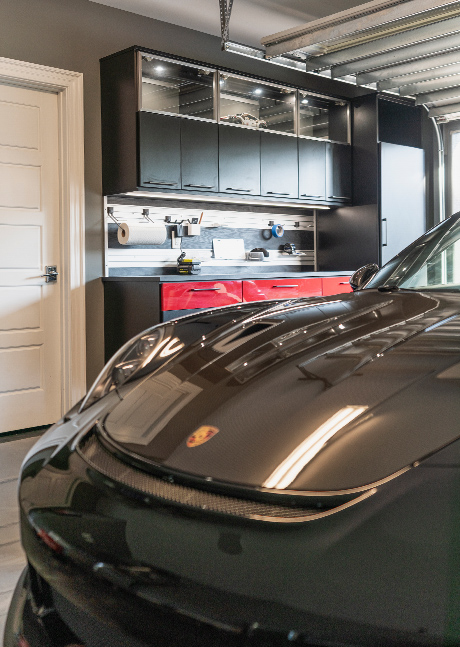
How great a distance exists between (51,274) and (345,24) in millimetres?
2604

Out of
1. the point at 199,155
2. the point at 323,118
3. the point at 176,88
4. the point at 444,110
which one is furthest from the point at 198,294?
the point at 444,110

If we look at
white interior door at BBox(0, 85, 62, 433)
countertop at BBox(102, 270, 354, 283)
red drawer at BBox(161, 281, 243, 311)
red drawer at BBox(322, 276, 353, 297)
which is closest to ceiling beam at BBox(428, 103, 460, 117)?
red drawer at BBox(322, 276, 353, 297)

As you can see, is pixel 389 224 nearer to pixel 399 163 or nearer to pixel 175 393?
pixel 399 163

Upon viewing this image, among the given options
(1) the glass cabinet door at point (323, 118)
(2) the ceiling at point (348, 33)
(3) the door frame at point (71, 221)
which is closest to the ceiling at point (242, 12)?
(2) the ceiling at point (348, 33)

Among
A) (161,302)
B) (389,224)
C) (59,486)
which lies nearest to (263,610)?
(59,486)

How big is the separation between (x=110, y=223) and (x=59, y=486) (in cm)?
368

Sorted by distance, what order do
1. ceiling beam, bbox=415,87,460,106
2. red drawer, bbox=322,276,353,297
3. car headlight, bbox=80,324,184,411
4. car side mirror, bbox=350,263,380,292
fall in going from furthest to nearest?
1. ceiling beam, bbox=415,87,460,106
2. red drawer, bbox=322,276,353,297
3. car side mirror, bbox=350,263,380,292
4. car headlight, bbox=80,324,184,411

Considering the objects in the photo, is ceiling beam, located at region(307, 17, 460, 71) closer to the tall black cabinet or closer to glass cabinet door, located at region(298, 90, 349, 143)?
glass cabinet door, located at region(298, 90, 349, 143)

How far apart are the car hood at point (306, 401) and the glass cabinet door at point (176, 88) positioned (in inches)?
137

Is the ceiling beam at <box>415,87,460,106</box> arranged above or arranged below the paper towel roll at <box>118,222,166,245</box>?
above

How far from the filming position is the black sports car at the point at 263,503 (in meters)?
0.64

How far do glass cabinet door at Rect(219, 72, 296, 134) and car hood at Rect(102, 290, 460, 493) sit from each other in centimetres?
388

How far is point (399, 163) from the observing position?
18.9 ft

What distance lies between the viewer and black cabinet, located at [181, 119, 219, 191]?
4391 mm
